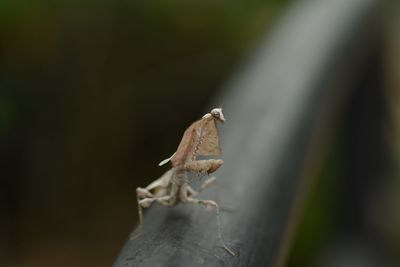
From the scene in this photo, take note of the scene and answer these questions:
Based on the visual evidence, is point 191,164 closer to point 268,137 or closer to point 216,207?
point 268,137

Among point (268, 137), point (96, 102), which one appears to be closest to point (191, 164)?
point (268, 137)

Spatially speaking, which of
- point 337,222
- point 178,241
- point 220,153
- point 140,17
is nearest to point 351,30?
point 337,222

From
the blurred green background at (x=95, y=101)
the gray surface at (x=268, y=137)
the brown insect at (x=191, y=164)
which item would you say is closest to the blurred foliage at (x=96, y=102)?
the blurred green background at (x=95, y=101)

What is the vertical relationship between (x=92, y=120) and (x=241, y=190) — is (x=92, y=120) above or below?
below

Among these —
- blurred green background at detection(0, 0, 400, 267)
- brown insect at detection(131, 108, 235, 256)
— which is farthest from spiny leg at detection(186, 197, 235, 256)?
blurred green background at detection(0, 0, 400, 267)

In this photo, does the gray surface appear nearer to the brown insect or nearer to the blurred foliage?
the brown insect

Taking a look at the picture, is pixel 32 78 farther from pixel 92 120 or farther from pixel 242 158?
pixel 242 158
